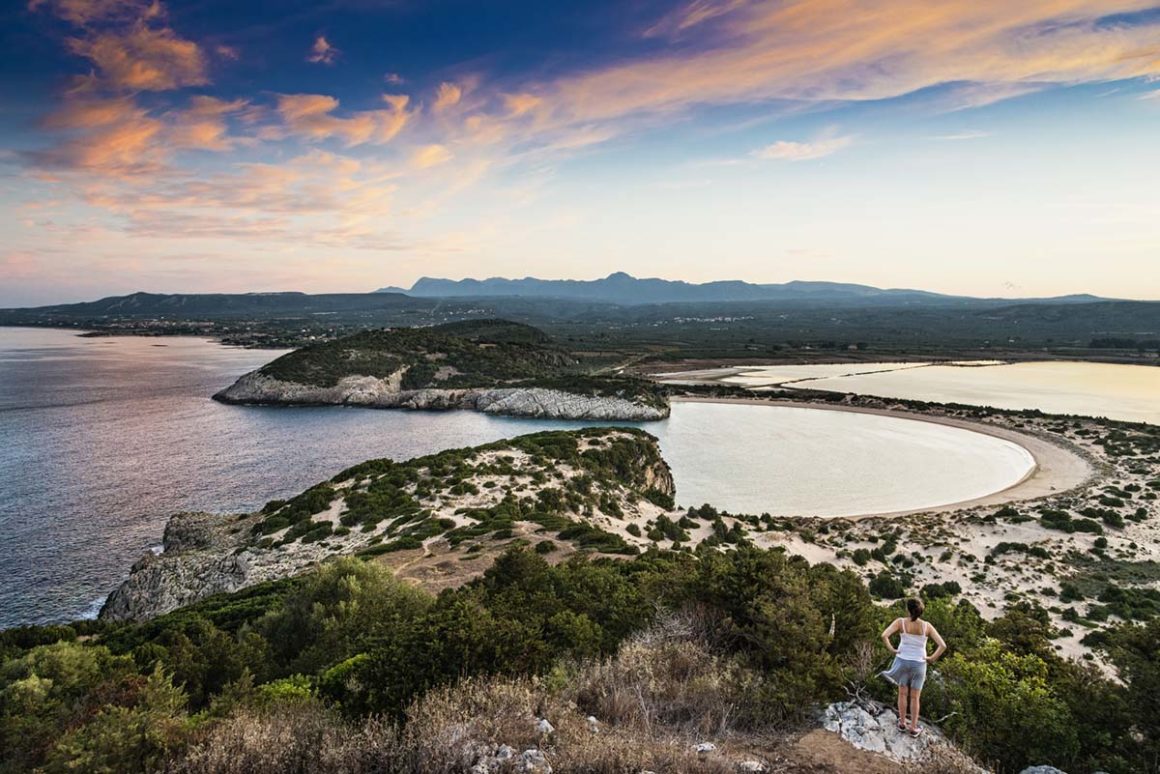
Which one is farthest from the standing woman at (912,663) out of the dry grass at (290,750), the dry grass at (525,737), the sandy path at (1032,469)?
the sandy path at (1032,469)

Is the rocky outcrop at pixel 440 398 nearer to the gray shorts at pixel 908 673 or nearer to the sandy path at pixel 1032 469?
the sandy path at pixel 1032 469

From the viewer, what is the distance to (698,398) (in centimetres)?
8469

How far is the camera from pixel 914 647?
7426mm

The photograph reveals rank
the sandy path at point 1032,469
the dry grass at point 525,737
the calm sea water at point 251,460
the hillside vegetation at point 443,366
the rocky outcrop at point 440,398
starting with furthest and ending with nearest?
the hillside vegetation at point 443,366 → the rocky outcrop at point 440,398 → the sandy path at point 1032,469 → the calm sea water at point 251,460 → the dry grass at point 525,737

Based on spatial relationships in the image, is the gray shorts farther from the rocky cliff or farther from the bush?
the bush

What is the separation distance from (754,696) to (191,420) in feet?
231

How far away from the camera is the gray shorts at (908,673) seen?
7.27 m

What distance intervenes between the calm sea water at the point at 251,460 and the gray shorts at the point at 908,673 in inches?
1132

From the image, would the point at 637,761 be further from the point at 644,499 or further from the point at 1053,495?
the point at 1053,495

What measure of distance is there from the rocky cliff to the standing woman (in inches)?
533

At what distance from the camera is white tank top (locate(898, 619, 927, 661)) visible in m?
7.30

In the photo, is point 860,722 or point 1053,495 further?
point 1053,495

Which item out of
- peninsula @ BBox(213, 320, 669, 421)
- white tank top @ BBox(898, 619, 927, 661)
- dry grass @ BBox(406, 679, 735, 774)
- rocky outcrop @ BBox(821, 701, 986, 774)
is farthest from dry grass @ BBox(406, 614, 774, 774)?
peninsula @ BBox(213, 320, 669, 421)

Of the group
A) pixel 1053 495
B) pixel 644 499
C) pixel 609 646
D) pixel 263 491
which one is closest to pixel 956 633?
pixel 609 646
